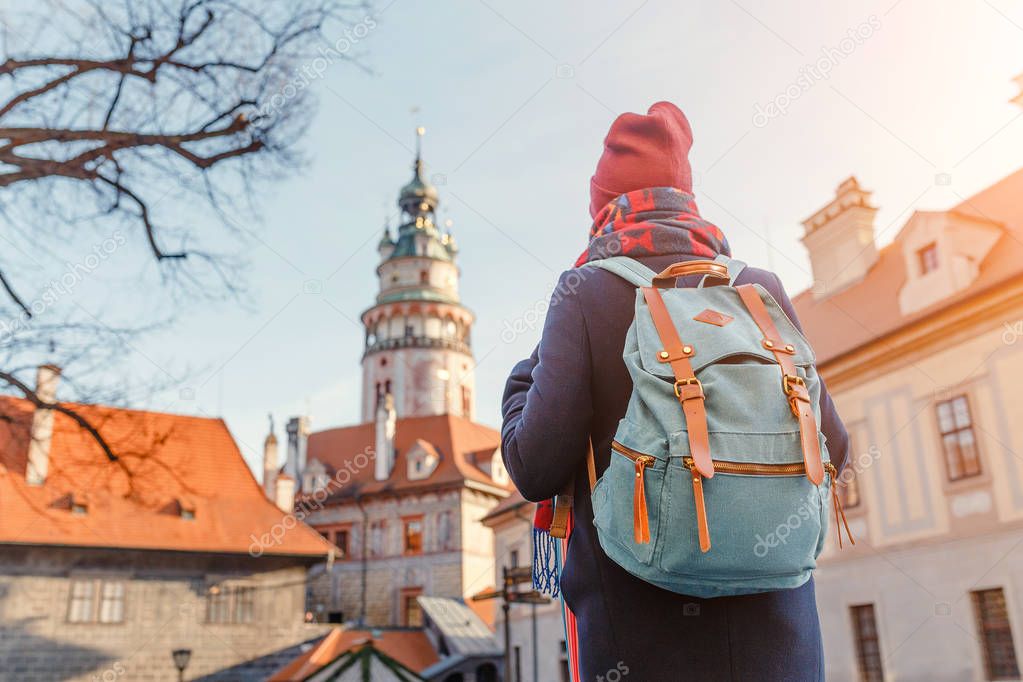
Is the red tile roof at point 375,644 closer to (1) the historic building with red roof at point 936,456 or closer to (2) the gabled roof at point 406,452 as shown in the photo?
(2) the gabled roof at point 406,452

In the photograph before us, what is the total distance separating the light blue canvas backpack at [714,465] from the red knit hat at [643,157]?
0.57m

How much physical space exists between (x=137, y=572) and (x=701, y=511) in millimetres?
28054

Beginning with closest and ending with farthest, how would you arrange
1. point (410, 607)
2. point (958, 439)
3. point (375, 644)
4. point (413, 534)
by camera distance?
point (958, 439) < point (375, 644) < point (410, 607) < point (413, 534)

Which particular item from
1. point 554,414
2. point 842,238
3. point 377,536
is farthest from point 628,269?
point 377,536

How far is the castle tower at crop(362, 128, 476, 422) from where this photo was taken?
49875 millimetres

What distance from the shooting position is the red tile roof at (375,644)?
87.0 ft

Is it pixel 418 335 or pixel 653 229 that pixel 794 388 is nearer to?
pixel 653 229

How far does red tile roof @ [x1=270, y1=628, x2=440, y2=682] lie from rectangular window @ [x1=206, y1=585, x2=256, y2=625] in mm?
2111

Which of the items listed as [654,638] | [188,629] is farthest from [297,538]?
[654,638]

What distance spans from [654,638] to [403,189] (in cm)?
5531

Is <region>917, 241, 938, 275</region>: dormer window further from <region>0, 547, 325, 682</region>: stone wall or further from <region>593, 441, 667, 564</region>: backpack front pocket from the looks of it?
<region>0, 547, 325, 682</region>: stone wall

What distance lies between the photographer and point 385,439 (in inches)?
1738

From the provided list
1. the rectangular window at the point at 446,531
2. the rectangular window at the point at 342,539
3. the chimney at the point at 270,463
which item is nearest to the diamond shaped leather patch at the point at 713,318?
the rectangular window at the point at 446,531

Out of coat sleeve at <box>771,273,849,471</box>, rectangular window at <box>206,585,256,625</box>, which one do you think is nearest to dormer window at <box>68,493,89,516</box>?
rectangular window at <box>206,585,256,625</box>
